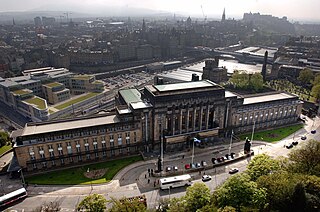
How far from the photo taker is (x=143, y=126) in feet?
340

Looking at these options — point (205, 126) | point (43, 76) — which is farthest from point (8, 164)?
point (43, 76)

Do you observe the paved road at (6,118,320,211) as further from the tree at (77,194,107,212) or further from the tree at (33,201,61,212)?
the tree at (77,194,107,212)

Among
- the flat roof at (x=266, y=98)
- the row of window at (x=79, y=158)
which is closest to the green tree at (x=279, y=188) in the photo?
the row of window at (x=79, y=158)

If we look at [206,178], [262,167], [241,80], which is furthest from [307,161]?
[241,80]

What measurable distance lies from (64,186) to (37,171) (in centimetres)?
1469

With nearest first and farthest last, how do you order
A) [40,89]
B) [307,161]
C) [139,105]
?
[307,161] → [139,105] → [40,89]

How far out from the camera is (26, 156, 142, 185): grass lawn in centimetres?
8806

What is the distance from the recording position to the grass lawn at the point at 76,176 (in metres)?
88.1

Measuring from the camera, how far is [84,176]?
299 ft

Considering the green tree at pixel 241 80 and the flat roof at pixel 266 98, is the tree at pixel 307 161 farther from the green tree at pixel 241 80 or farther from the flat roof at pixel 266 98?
the green tree at pixel 241 80

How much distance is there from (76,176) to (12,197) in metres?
20.5

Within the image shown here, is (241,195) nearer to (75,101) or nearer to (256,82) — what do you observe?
(75,101)

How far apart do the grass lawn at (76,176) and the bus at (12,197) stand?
311 inches

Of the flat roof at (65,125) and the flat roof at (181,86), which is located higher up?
the flat roof at (181,86)
